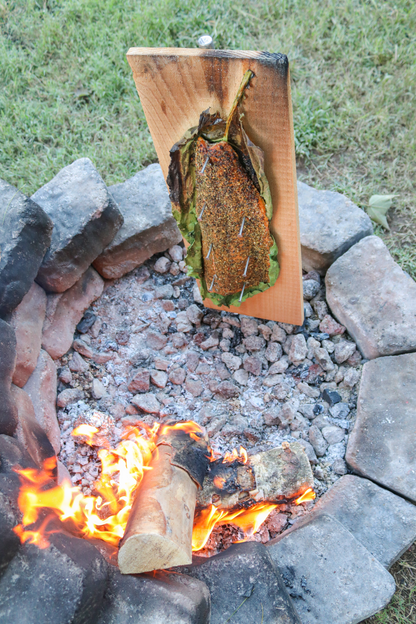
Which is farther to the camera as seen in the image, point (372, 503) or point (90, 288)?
point (90, 288)

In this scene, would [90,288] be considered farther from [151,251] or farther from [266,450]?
[266,450]

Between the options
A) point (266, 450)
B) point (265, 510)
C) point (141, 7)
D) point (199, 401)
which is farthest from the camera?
point (141, 7)

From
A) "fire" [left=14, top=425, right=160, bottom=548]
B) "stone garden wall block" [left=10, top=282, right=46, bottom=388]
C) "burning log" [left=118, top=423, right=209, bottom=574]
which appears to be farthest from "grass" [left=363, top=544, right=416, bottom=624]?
"stone garden wall block" [left=10, top=282, right=46, bottom=388]

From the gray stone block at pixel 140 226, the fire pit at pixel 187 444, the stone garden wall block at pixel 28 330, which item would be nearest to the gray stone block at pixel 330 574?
the fire pit at pixel 187 444

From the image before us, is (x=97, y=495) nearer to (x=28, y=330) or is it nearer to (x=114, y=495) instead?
(x=114, y=495)

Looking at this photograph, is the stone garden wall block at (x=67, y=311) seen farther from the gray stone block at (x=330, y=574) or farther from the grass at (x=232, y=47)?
the gray stone block at (x=330, y=574)

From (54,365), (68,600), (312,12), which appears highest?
(312,12)

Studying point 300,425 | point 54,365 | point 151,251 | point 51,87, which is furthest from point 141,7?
point 300,425
